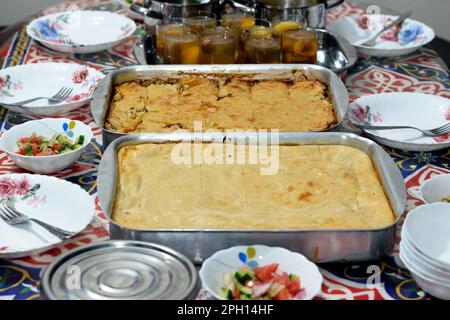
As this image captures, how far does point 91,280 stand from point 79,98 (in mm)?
1129

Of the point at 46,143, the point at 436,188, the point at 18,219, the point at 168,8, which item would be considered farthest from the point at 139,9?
the point at 436,188

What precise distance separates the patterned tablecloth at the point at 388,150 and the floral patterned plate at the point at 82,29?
0.17 ft

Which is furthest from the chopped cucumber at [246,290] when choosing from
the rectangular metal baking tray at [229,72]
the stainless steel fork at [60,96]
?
the stainless steel fork at [60,96]

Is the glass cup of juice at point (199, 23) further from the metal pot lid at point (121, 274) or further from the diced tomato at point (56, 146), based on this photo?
the metal pot lid at point (121, 274)

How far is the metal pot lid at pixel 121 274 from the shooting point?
135 centimetres

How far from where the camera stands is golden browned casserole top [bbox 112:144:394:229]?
5.21ft

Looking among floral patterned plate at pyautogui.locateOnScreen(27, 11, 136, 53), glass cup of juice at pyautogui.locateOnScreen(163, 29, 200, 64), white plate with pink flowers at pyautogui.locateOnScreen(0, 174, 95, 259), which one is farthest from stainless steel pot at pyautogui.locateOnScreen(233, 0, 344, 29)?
white plate with pink flowers at pyautogui.locateOnScreen(0, 174, 95, 259)

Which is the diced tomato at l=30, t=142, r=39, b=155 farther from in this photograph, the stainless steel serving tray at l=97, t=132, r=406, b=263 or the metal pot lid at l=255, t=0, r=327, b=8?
the metal pot lid at l=255, t=0, r=327, b=8

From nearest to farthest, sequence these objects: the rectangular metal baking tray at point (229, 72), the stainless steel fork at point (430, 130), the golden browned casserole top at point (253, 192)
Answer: the golden browned casserole top at point (253, 192), the stainless steel fork at point (430, 130), the rectangular metal baking tray at point (229, 72)

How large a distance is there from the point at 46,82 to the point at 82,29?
61 centimetres

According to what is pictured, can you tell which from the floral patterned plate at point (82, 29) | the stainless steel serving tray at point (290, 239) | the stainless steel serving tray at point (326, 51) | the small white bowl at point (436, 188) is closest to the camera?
the stainless steel serving tray at point (290, 239)

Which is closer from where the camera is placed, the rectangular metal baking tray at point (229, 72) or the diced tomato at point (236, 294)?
the diced tomato at point (236, 294)

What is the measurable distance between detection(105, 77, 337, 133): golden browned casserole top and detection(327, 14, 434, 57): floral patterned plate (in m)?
0.60
